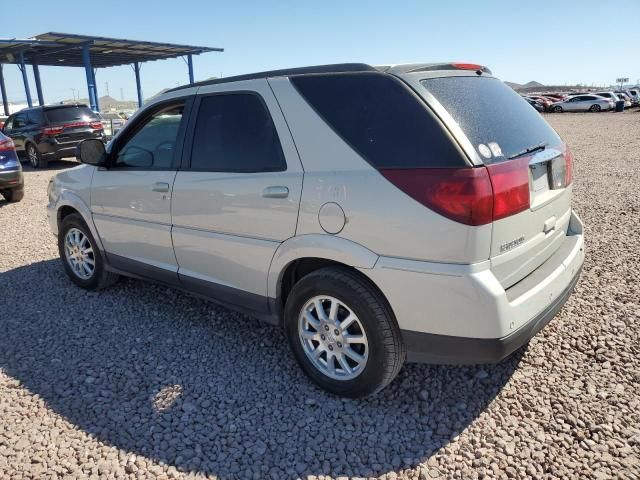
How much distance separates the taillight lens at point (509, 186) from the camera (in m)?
2.29

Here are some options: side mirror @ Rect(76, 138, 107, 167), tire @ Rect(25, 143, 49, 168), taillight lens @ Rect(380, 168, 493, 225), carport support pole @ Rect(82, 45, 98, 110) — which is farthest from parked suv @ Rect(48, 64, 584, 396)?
carport support pole @ Rect(82, 45, 98, 110)

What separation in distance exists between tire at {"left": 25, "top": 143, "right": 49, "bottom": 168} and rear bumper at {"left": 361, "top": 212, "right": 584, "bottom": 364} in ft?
43.9

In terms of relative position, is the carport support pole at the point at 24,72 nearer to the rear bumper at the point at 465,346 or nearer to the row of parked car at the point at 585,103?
the rear bumper at the point at 465,346

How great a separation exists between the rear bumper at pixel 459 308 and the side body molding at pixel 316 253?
76mm

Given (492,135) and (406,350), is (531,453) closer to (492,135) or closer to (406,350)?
(406,350)

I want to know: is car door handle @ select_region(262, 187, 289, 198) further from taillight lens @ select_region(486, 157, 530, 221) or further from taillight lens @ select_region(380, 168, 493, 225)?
taillight lens @ select_region(486, 157, 530, 221)

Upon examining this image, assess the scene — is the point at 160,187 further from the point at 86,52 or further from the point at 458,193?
the point at 86,52

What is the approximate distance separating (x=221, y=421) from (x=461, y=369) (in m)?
1.52

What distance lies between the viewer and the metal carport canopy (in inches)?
894

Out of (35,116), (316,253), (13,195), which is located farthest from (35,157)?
(316,253)

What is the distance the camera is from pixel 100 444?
2.60 m

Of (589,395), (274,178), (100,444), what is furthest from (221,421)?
(589,395)

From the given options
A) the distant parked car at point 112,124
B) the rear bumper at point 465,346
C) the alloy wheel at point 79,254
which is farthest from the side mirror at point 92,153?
the distant parked car at point 112,124

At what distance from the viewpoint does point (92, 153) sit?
165 inches
